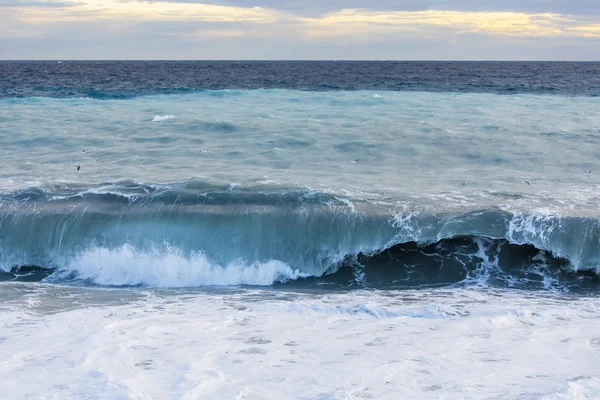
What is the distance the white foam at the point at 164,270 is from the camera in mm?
12492

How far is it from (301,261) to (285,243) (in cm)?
69

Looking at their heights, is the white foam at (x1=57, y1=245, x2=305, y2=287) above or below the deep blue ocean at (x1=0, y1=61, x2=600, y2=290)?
below

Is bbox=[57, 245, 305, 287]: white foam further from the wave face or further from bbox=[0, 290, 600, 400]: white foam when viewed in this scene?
bbox=[0, 290, 600, 400]: white foam

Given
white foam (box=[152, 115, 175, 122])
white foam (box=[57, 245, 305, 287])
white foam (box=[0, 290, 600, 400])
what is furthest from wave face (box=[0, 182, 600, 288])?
white foam (box=[152, 115, 175, 122])

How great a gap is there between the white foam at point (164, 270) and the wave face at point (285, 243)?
0.07ft

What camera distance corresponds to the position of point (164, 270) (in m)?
12.7

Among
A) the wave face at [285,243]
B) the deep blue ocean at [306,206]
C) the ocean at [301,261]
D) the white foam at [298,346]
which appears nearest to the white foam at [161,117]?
the ocean at [301,261]

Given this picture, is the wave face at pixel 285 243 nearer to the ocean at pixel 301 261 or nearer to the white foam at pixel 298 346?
the ocean at pixel 301 261

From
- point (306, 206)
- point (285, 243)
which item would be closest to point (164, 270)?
point (285, 243)

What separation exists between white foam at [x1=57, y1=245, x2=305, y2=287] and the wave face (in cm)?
2

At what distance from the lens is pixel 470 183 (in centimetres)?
1658

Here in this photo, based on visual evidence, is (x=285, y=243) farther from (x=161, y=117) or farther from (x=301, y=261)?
(x=161, y=117)

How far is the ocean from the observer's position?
7.89 metres

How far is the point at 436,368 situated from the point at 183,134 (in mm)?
18082
